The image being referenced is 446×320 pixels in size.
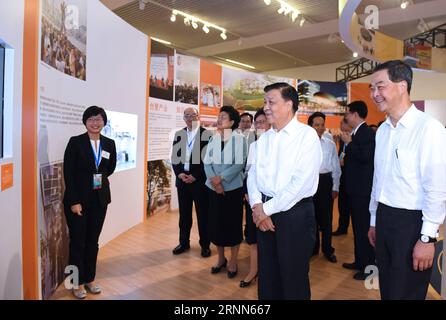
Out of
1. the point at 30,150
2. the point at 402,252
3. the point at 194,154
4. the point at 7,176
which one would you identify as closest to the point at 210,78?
the point at 194,154

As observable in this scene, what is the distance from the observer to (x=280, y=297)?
2.04 m

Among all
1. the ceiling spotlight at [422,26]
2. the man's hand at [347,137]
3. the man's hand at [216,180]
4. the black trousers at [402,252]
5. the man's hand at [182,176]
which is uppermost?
the ceiling spotlight at [422,26]

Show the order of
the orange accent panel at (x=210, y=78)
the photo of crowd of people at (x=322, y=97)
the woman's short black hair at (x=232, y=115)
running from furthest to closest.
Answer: the photo of crowd of people at (x=322, y=97), the orange accent panel at (x=210, y=78), the woman's short black hair at (x=232, y=115)

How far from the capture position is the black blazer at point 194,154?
151 inches

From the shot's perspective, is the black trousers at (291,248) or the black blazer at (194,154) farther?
the black blazer at (194,154)

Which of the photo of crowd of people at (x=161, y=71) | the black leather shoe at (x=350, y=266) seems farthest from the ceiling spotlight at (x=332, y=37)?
the black leather shoe at (x=350, y=266)

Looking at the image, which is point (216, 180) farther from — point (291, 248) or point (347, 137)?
point (347, 137)

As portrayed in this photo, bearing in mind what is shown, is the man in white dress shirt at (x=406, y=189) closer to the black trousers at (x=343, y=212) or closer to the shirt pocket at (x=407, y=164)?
the shirt pocket at (x=407, y=164)

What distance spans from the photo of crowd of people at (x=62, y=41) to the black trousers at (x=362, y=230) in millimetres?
2948

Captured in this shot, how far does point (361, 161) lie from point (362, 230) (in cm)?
69

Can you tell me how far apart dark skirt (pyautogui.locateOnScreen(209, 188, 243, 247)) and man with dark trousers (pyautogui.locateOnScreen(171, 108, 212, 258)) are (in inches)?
23.0

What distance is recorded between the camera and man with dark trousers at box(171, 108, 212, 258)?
3.82m

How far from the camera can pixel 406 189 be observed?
1.64 metres

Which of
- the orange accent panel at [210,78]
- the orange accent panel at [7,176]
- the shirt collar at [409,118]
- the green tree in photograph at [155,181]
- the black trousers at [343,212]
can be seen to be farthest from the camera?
the orange accent panel at [210,78]
